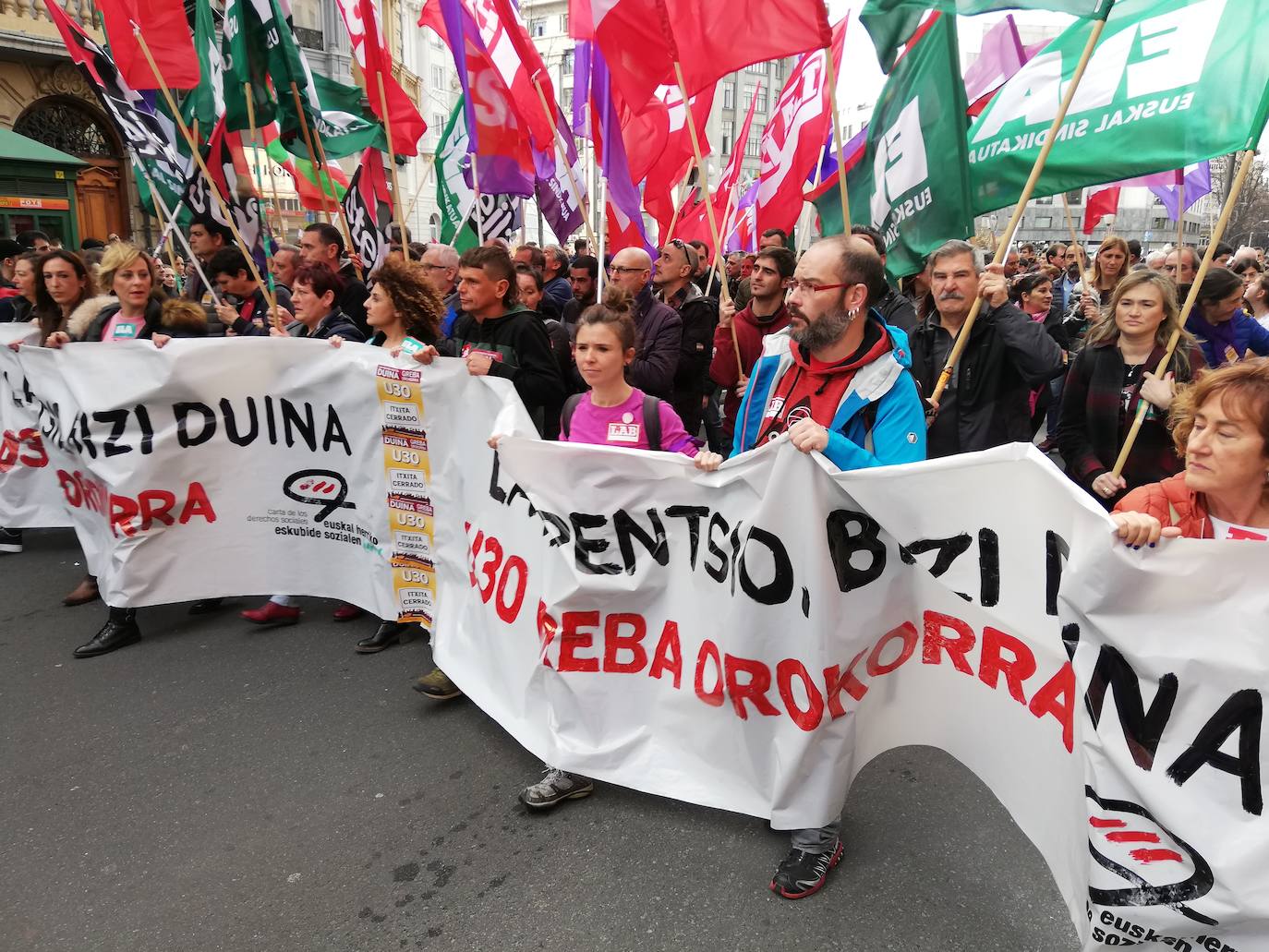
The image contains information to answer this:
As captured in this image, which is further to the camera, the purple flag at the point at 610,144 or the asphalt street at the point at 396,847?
the purple flag at the point at 610,144

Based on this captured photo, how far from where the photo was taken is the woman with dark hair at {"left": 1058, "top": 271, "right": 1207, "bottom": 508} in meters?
3.63

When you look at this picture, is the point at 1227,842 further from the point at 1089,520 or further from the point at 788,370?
the point at 788,370

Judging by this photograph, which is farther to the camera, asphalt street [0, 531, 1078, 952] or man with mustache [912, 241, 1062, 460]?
man with mustache [912, 241, 1062, 460]

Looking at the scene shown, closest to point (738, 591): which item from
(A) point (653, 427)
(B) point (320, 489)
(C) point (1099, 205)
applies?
(A) point (653, 427)

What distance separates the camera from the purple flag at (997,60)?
5.85 meters

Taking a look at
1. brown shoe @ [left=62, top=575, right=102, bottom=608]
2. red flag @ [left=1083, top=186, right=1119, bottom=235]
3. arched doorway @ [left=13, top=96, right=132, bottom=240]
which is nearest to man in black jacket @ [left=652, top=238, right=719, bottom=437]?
brown shoe @ [left=62, top=575, right=102, bottom=608]

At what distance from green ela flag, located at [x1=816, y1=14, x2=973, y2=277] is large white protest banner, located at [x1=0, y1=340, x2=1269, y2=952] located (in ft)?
5.56

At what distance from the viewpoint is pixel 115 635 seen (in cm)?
427

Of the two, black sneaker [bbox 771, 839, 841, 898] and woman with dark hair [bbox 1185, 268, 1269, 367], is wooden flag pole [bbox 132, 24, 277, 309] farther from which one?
woman with dark hair [bbox 1185, 268, 1269, 367]

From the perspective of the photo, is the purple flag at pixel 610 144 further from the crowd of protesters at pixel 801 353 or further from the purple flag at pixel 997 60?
the purple flag at pixel 997 60

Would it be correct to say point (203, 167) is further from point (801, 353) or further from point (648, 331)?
point (801, 353)

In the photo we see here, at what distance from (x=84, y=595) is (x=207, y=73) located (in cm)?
386

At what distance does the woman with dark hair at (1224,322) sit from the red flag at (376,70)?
5211mm

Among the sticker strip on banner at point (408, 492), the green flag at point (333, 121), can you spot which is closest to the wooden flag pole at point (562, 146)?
the green flag at point (333, 121)
